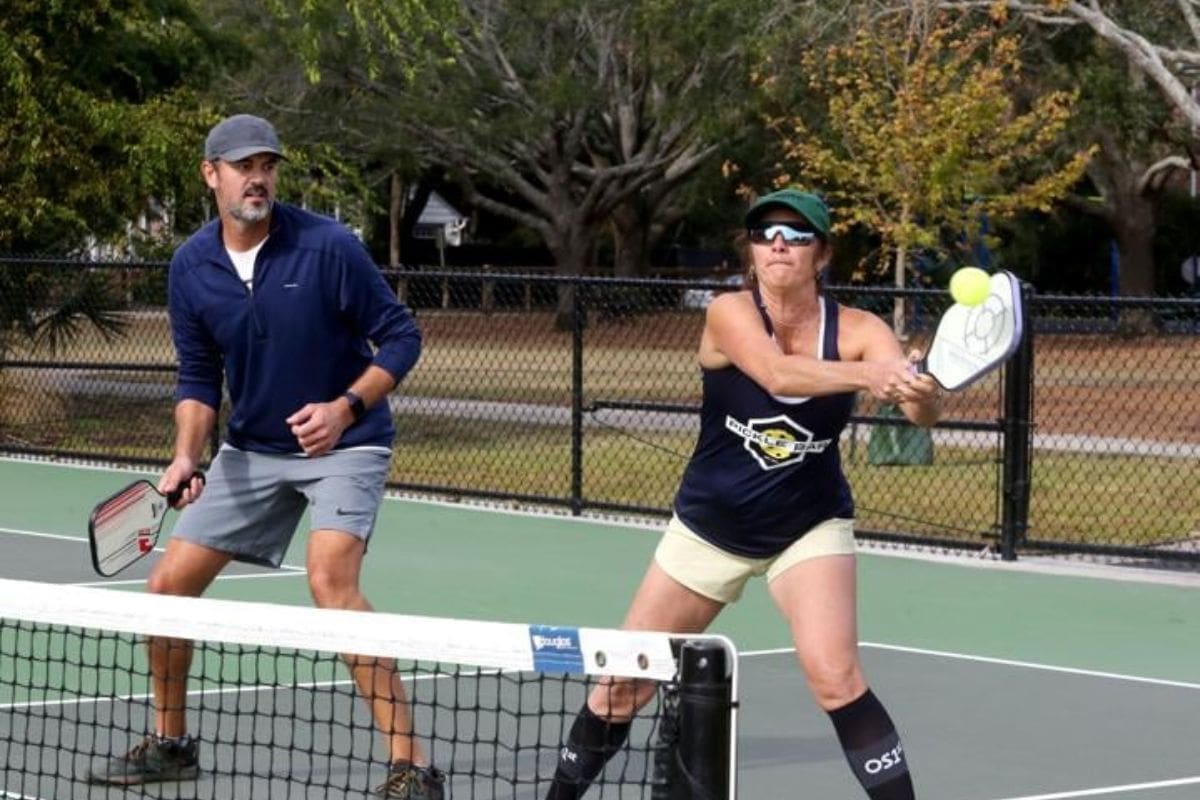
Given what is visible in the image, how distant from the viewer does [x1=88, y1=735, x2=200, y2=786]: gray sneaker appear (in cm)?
744

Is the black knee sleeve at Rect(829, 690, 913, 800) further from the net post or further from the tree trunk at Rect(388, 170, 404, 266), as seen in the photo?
the tree trunk at Rect(388, 170, 404, 266)

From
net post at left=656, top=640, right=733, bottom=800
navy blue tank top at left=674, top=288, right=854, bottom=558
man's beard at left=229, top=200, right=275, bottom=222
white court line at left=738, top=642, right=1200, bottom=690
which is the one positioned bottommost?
white court line at left=738, top=642, right=1200, bottom=690

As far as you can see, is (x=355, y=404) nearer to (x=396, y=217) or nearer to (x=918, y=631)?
(x=918, y=631)

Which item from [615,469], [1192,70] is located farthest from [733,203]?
[615,469]

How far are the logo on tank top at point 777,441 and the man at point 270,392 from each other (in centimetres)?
140

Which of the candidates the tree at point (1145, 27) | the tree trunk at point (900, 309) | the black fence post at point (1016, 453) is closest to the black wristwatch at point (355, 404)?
the black fence post at point (1016, 453)

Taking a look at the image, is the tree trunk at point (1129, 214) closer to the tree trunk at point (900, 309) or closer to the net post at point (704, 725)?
the tree trunk at point (900, 309)

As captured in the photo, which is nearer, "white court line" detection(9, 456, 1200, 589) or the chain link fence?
"white court line" detection(9, 456, 1200, 589)

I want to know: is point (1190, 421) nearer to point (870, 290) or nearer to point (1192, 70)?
point (1192, 70)

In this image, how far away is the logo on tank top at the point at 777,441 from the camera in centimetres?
645

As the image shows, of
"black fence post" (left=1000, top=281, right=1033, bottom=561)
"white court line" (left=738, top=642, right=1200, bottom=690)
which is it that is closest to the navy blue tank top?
"white court line" (left=738, top=642, right=1200, bottom=690)

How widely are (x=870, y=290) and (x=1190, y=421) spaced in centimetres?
1029

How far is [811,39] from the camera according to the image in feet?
90.6

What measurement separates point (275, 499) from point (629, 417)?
9099 millimetres
